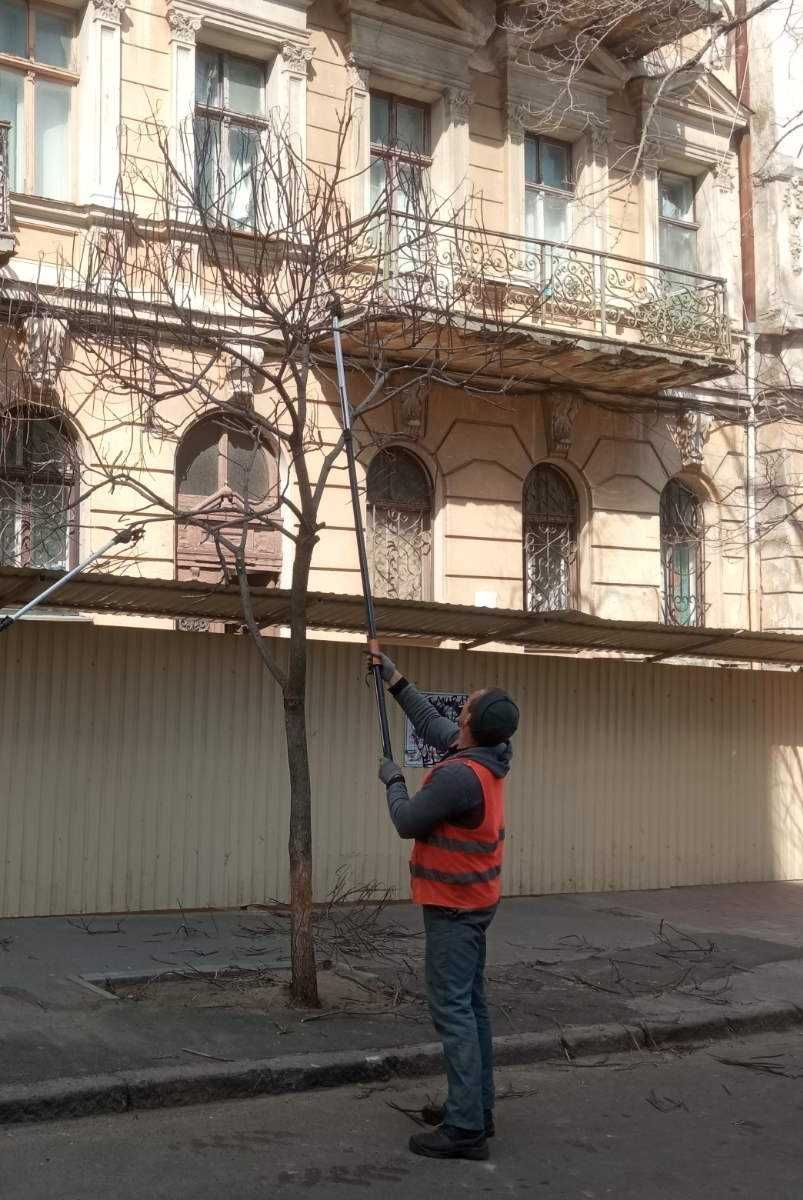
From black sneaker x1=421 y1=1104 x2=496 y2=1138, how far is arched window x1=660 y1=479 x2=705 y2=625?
41.3 feet

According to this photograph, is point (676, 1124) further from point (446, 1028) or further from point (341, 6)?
point (341, 6)

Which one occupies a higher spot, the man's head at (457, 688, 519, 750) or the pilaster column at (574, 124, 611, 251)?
the pilaster column at (574, 124, 611, 251)

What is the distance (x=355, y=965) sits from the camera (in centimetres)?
895

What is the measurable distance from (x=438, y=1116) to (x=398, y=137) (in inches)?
501

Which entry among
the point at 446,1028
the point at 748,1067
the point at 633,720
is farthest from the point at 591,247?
the point at 446,1028

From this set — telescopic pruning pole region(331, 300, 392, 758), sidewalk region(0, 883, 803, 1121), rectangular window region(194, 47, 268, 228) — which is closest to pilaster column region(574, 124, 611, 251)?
rectangular window region(194, 47, 268, 228)

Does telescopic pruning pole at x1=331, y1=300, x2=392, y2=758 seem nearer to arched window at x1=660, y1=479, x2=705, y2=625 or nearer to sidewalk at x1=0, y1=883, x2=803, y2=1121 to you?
sidewalk at x1=0, y1=883, x2=803, y2=1121

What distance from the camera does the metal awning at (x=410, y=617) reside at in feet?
31.8

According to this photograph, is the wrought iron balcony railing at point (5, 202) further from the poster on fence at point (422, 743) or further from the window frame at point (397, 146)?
the poster on fence at point (422, 743)

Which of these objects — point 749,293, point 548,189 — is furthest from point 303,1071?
point 749,293

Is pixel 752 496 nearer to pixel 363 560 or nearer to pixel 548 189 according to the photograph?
pixel 548 189

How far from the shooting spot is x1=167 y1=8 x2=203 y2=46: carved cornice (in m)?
14.2

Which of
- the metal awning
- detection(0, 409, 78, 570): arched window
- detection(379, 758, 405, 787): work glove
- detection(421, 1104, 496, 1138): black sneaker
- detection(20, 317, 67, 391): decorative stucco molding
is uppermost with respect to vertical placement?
detection(20, 317, 67, 391): decorative stucco molding

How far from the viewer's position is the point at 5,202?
1250 centimetres
